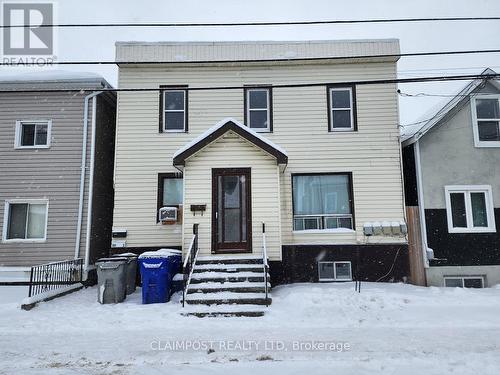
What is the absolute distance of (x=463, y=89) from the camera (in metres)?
11.7

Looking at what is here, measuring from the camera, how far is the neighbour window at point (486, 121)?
1177 cm

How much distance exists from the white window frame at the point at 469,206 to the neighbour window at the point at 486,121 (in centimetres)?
144

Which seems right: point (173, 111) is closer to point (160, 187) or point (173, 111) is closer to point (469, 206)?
point (160, 187)

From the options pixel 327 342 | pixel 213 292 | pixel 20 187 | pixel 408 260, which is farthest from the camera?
pixel 20 187

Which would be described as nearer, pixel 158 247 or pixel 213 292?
pixel 213 292

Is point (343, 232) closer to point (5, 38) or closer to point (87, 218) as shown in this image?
point (87, 218)

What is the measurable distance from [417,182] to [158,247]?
331 inches

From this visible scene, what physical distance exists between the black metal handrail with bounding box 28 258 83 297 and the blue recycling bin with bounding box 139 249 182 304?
262 centimetres

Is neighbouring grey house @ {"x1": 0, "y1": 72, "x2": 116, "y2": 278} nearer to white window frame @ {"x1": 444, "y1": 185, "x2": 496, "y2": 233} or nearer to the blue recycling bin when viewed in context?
the blue recycling bin

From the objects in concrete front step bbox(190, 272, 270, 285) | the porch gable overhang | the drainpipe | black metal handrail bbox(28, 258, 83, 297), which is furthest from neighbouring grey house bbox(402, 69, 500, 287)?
black metal handrail bbox(28, 258, 83, 297)

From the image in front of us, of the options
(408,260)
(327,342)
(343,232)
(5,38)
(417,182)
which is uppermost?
(5,38)

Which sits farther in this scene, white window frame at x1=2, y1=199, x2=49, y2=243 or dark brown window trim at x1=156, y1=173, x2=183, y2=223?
white window frame at x1=2, y1=199, x2=49, y2=243

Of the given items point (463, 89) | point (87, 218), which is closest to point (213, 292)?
point (87, 218)

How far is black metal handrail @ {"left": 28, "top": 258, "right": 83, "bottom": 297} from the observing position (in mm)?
9320
